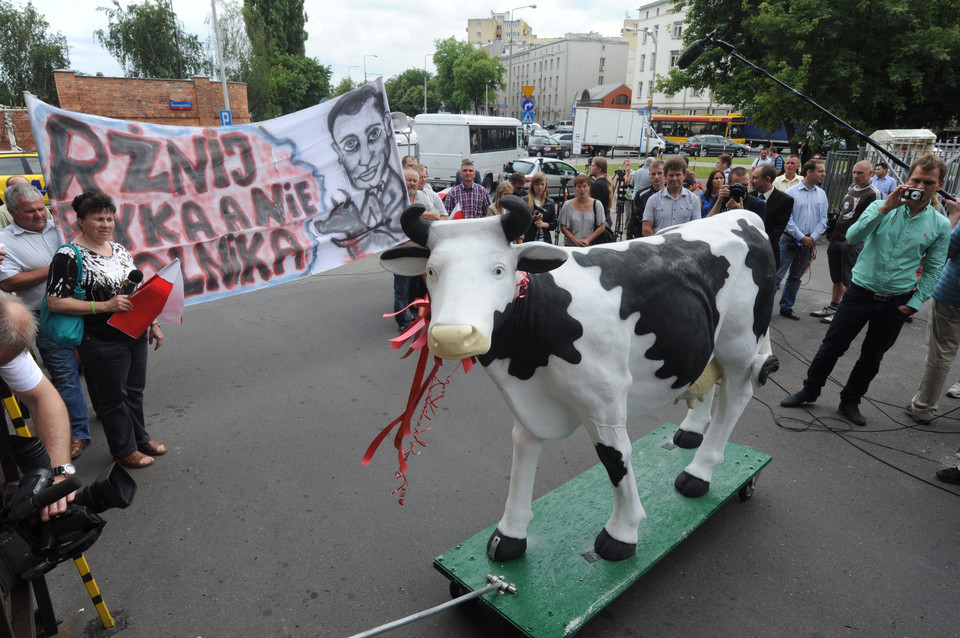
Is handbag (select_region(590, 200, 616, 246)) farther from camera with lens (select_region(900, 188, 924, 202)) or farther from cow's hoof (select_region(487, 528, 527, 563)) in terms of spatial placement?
cow's hoof (select_region(487, 528, 527, 563))

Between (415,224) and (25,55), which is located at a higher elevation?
(25,55)

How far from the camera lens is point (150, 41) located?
31688 mm

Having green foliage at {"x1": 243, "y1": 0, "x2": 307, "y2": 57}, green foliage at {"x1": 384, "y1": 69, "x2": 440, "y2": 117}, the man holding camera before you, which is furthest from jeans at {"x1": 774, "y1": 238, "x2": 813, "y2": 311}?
green foliage at {"x1": 384, "y1": 69, "x2": 440, "y2": 117}

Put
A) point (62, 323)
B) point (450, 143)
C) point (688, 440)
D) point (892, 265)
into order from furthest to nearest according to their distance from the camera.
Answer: point (450, 143)
point (892, 265)
point (688, 440)
point (62, 323)

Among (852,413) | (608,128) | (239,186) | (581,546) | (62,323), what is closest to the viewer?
(581,546)

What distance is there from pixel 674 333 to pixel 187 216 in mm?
4191

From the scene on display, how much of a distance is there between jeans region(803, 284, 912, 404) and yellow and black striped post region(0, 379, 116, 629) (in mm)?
5106

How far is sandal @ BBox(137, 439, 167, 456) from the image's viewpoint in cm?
400

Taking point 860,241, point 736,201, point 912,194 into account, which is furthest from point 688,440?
point 736,201

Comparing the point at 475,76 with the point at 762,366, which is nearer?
the point at 762,366

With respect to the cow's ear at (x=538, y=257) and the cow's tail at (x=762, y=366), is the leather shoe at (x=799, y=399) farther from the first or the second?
the cow's ear at (x=538, y=257)

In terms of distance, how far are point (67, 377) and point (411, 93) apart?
73.3 metres

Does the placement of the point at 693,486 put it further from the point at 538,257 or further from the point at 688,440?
the point at 538,257

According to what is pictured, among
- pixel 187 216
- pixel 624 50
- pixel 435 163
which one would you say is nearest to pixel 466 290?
pixel 187 216
